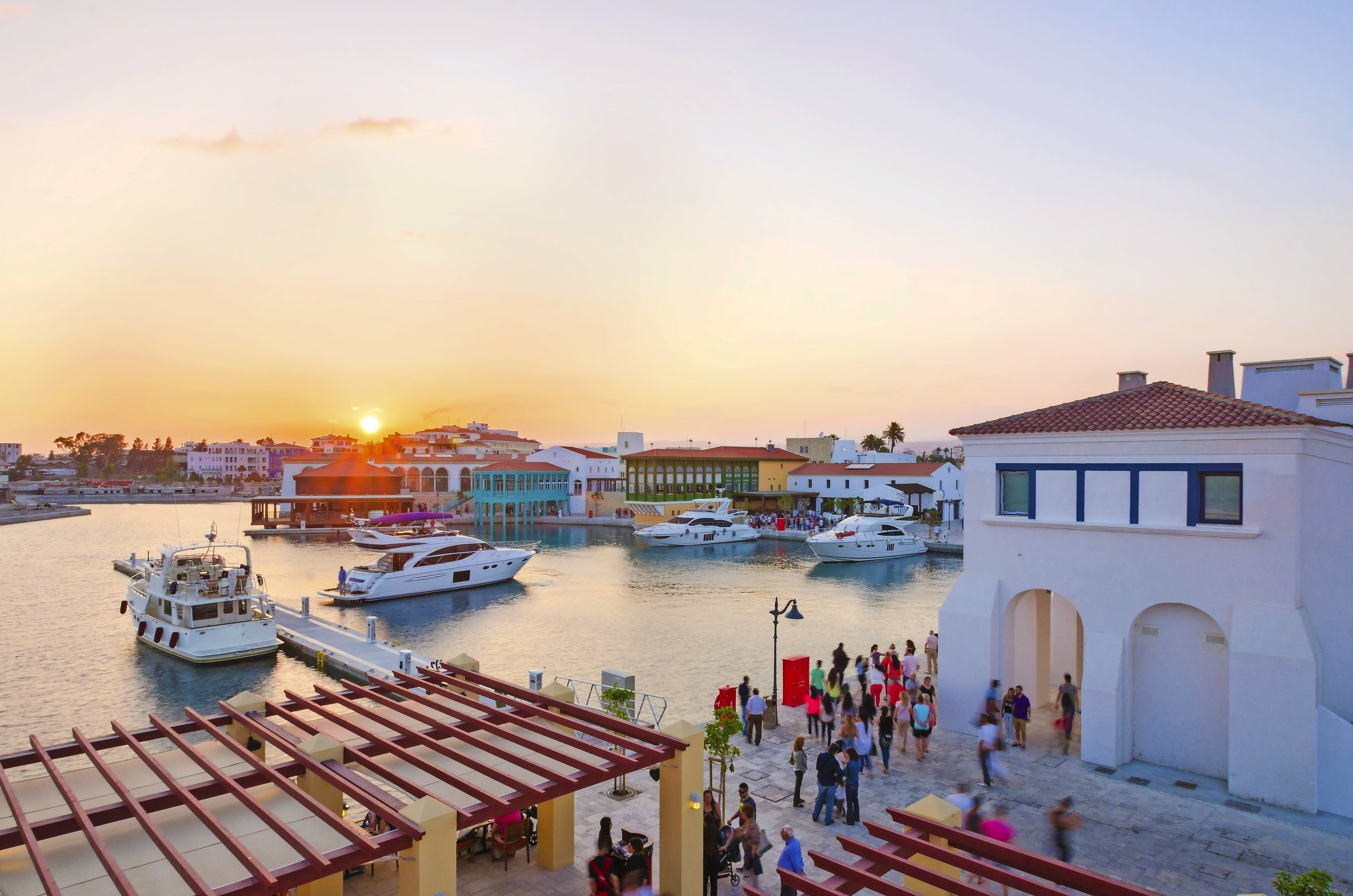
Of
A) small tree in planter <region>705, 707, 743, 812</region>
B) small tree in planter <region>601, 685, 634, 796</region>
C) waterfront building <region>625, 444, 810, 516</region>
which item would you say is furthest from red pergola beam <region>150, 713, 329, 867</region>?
waterfront building <region>625, 444, 810, 516</region>

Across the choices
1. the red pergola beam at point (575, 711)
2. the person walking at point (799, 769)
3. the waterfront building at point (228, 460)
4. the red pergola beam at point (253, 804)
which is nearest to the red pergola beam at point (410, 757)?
the red pergola beam at point (253, 804)

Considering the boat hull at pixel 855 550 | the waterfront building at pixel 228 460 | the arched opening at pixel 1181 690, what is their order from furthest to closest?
1. the waterfront building at pixel 228 460
2. the boat hull at pixel 855 550
3. the arched opening at pixel 1181 690

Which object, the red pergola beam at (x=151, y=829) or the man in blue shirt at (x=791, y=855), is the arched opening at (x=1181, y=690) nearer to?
the man in blue shirt at (x=791, y=855)

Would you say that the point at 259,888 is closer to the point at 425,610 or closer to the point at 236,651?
the point at 236,651

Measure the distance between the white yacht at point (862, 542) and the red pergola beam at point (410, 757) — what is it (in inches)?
1633

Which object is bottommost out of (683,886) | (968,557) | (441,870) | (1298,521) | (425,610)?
(425,610)

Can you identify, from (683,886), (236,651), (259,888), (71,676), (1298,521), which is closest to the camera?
(259,888)

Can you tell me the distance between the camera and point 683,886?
8781 mm

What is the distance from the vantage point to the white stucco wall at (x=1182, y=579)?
40.9ft

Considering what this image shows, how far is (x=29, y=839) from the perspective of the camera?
639 centimetres

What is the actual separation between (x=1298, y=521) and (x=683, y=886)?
1171 centimetres

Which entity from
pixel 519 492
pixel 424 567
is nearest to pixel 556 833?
pixel 424 567

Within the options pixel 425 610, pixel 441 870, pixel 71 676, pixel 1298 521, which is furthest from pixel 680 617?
pixel 441 870

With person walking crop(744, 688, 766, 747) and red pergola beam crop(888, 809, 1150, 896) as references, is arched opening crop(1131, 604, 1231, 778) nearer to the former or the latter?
person walking crop(744, 688, 766, 747)
